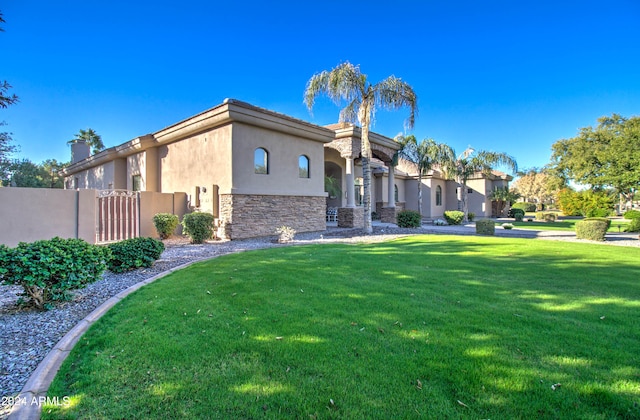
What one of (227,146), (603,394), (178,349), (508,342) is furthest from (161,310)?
(227,146)

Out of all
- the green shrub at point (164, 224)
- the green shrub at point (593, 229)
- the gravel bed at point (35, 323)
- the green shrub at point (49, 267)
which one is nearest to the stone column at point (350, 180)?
the green shrub at point (164, 224)

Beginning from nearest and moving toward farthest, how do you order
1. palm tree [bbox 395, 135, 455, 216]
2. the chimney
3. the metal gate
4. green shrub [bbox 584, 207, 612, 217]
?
the metal gate, palm tree [bbox 395, 135, 455, 216], the chimney, green shrub [bbox 584, 207, 612, 217]

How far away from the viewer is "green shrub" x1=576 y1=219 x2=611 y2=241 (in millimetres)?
13874

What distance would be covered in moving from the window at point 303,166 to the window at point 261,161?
1988 millimetres

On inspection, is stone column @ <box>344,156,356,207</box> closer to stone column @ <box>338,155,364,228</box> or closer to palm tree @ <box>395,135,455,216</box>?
stone column @ <box>338,155,364,228</box>

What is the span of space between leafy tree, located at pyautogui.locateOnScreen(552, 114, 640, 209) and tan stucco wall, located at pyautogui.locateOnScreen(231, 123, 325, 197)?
30.0 metres

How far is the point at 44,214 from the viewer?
377 inches

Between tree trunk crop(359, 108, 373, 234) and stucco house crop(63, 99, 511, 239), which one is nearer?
stucco house crop(63, 99, 511, 239)

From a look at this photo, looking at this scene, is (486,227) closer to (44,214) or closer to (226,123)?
(226,123)

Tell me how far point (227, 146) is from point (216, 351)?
10.9m

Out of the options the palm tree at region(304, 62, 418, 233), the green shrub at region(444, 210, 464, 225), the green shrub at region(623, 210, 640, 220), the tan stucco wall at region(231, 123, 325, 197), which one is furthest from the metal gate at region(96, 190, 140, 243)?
the green shrub at region(623, 210, 640, 220)

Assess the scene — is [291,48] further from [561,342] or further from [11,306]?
[561,342]

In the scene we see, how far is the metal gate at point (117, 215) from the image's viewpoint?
11.9 m

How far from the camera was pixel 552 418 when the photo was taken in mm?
2156
